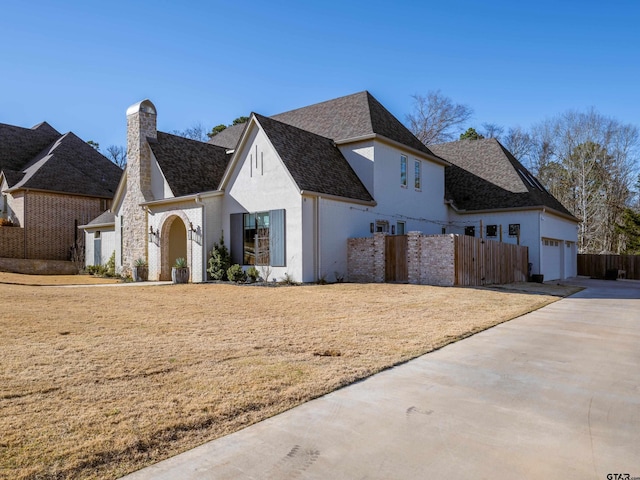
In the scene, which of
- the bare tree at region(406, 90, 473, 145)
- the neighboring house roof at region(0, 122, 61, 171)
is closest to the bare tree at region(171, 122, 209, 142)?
the neighboring house roof at region(0, 122, 61, 171)

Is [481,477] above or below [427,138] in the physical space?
below

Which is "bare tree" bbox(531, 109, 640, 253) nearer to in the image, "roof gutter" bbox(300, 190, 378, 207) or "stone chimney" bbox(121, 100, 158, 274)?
"roof gutter" bbox(300, 190, 378, 207)

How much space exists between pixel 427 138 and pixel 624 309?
29.6 m

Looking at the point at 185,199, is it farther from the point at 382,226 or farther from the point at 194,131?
the point at 194,131

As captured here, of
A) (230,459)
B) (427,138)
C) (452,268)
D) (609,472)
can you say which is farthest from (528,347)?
(427,138)

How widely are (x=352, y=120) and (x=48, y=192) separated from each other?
1891 cm

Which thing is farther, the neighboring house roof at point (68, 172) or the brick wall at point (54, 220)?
the neighboring house roof at point (68, 172)

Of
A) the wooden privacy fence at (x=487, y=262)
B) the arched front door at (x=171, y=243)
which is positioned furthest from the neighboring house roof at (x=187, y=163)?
the wooden privacy fence at (x=487, y=262)

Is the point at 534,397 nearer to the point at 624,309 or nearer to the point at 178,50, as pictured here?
the point at 624,309

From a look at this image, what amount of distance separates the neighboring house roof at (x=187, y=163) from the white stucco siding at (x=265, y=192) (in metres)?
2.50

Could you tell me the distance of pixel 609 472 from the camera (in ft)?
9.46

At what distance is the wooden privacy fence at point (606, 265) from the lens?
2748 cm

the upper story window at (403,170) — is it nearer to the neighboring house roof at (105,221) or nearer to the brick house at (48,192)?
the neighboring house roof at (105,221)

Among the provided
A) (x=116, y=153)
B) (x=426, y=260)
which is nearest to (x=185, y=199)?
(x=426, y=260)
